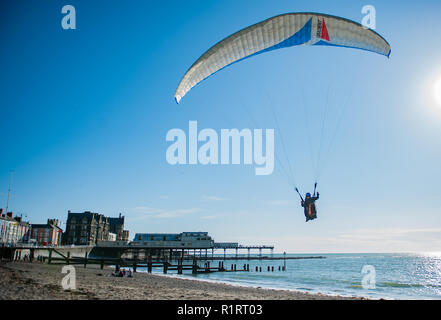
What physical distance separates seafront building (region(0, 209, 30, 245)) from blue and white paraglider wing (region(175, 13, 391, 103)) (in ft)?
194

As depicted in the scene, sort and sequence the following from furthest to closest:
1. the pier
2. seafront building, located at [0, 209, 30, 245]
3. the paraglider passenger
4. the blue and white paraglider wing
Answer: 1. seafront building, located at [0, 209, 30, 245]
2. the pier
3. the paraglider passenger
4. the blue and white paraglider wing

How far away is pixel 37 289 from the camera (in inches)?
467

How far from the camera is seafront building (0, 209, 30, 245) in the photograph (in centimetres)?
6021

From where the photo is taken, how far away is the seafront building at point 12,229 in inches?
2370

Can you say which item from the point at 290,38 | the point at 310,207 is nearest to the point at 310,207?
the point at 310,207

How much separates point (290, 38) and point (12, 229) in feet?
237

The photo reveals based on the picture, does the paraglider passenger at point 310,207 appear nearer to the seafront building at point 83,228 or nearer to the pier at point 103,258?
the pier at point 103,258

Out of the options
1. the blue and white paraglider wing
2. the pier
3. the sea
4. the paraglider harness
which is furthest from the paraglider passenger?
the pier

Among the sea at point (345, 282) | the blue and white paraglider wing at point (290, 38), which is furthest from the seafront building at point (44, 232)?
the blue and white paraglider wing at point (290, 38)

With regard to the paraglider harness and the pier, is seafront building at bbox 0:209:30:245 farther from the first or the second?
the paraglider harness

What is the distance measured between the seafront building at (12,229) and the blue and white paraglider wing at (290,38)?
59281 millimetres

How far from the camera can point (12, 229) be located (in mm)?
65312
